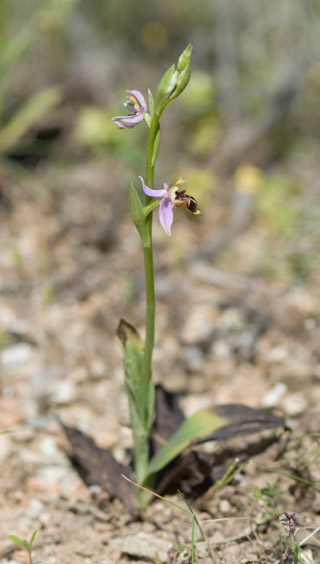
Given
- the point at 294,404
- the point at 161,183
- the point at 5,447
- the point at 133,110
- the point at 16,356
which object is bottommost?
the point at 294,404

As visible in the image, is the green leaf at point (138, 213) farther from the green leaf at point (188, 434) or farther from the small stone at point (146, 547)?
the small stone at point (146, 547)

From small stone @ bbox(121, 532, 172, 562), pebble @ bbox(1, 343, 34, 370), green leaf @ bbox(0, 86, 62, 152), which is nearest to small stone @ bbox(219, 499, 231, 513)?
small stone @ bbox(121, 532, 172, 562)

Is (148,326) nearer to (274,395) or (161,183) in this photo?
(274,395)

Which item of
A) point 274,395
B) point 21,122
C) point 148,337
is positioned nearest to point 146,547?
point 148,337

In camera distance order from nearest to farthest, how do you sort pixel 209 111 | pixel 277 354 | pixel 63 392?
1. pixel 63 392
2. pixel 277 354
3. pixel 209 111

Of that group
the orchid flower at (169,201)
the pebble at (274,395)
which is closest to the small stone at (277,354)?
the pebble at (274,395)

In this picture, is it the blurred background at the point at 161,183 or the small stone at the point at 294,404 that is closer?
the small stone at the point at 294,404
